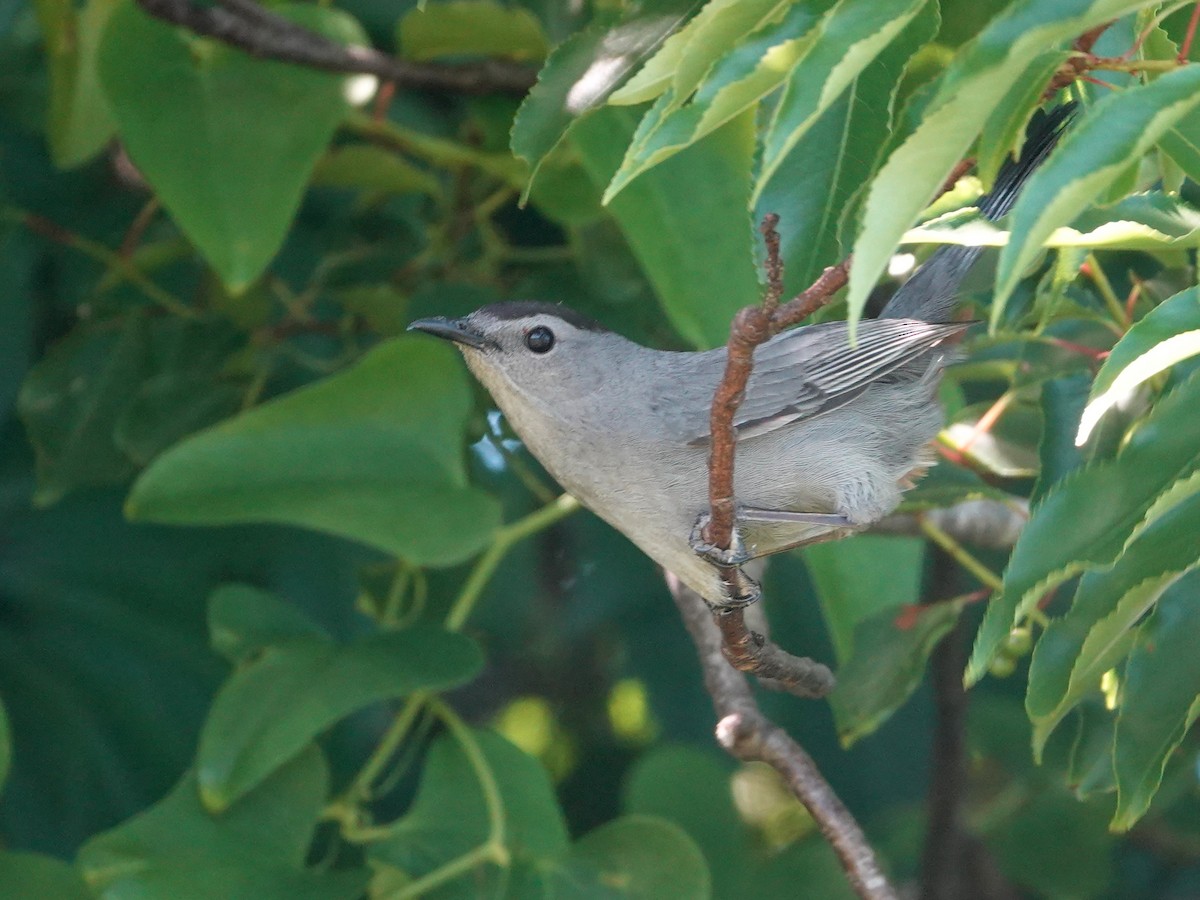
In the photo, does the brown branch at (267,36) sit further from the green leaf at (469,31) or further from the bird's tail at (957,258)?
the bird's tail at (957,258)

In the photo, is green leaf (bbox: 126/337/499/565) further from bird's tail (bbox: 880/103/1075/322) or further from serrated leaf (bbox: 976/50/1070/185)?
serrated leaf (bbox: 976/50/1070/185)

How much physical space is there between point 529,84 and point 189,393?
974mm

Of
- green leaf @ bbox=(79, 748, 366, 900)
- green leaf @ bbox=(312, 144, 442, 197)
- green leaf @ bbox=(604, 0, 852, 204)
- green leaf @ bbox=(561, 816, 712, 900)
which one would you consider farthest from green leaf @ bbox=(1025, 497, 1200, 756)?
green leaf @ bbox=(312, 144, 442, 197)

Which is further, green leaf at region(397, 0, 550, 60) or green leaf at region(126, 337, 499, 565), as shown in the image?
green leaf at region(397, 0, 550, 60)

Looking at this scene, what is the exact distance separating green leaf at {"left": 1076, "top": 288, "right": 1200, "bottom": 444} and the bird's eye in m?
1.26

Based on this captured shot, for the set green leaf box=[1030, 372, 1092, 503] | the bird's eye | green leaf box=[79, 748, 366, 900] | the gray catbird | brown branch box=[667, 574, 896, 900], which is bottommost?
green leaf box=[79, 748, 366, 900]

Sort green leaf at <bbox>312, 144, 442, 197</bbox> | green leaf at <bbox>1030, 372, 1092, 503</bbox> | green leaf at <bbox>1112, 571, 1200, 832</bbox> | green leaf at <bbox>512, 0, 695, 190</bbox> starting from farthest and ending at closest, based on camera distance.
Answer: green leaf at <bbox>312, 144, 442, 197</bbox>, green leaf at <bbox>1030, 372, 1092, 503</bbox>, green leaf at <bbox>512, 0, 695, 190</bbox>, green leaf at <bbox>1112, 571, 1200, 832</bbox>

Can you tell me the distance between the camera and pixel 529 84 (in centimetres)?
310

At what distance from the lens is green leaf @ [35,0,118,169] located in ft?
9.73

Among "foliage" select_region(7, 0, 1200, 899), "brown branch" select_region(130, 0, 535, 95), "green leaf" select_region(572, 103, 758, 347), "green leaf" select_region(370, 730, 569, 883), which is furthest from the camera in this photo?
"brown branch" select_region(130, 0, 535, 95)

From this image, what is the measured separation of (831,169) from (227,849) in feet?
4.97

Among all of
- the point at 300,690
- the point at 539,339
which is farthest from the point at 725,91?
the point at 300,690

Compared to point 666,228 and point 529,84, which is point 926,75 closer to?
point 666,228

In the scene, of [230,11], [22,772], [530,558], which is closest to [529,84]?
[230,11]
